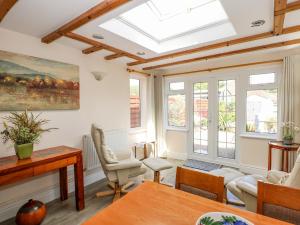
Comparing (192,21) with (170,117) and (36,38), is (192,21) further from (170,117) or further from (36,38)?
(170,117)

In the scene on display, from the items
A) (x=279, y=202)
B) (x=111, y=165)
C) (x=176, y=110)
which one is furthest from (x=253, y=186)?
(x=176, y=110)

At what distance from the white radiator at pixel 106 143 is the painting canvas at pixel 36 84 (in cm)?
68

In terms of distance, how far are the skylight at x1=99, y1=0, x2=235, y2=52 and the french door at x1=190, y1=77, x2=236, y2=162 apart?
1.65 meters

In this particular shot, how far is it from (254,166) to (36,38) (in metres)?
4.37

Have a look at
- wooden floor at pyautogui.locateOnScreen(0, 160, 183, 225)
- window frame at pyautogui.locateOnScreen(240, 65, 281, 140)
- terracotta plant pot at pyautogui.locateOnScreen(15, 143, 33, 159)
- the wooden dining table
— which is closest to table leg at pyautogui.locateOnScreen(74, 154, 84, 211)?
wooden floor at pyautogui.locateOnScreen(0, 160, 183, 225)

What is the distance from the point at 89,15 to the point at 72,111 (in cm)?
162

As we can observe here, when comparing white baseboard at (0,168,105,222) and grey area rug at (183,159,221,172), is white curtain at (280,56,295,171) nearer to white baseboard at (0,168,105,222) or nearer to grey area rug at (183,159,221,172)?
grey area rug at (183,159,221,172)

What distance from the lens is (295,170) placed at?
55.6 inches

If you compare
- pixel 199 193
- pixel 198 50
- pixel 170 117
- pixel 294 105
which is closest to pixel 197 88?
pixel 170 117

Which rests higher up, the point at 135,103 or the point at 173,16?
the point at 173,16

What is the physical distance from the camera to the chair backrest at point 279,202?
989 millimetres

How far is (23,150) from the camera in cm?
194

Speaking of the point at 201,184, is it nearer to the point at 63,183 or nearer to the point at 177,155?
the point at 63,183

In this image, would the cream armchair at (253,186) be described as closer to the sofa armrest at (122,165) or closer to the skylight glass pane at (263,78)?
the sofa armrest at (122,165)
